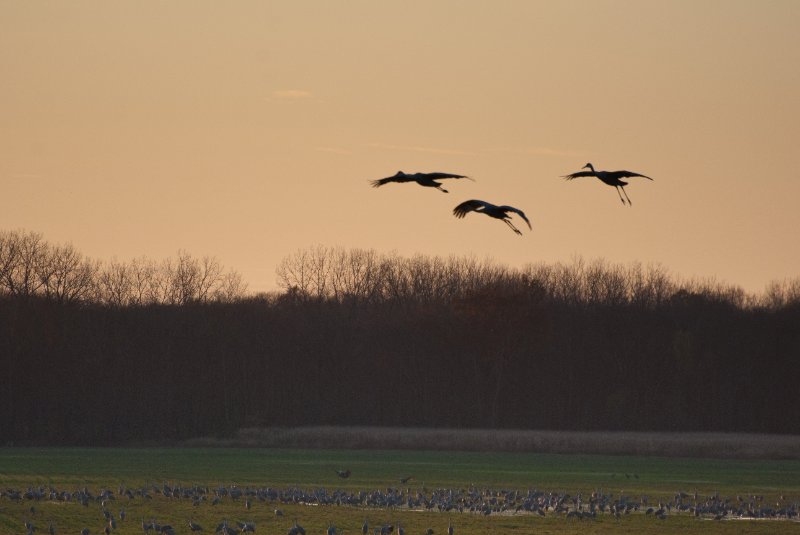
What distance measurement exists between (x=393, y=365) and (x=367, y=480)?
138 feet

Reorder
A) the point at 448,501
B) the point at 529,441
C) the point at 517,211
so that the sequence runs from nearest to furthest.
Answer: the point at 517,211, the point at 448,501, the point at 529,441

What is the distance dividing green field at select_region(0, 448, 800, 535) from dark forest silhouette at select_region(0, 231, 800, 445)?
10.8 m

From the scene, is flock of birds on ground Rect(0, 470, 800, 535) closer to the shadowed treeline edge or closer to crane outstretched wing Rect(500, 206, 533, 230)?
crane outstretched wing Rect(500, 206, 533, 230)

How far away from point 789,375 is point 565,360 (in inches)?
531

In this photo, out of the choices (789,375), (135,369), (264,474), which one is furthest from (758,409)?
(264,474)

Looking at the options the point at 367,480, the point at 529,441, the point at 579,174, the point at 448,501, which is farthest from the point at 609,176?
the point at 529,441

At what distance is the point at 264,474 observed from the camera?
49656mm

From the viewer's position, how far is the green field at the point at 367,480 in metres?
32.2

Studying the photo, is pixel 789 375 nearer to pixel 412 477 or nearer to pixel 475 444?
pixel 475 444

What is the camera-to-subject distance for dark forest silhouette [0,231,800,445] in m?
81.0

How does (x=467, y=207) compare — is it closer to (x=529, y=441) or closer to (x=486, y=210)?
(x=486, y=210)

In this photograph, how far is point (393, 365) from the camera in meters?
89.0

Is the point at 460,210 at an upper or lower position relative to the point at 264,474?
upper

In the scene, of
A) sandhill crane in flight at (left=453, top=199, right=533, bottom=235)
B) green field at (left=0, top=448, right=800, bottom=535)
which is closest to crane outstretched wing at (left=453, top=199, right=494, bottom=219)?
sandhill crane in flight at (left=453, top=199, right=533, bottom=235)
